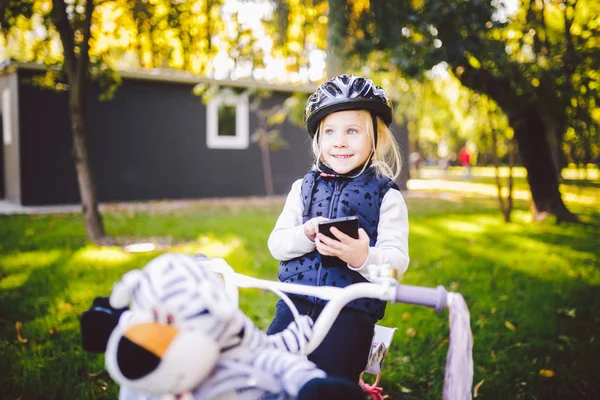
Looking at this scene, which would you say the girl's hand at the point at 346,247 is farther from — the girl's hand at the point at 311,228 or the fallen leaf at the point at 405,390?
the fallen leaf at the point at 405,390

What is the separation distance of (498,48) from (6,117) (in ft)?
46.8

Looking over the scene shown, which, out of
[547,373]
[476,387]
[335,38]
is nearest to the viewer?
[476,387]

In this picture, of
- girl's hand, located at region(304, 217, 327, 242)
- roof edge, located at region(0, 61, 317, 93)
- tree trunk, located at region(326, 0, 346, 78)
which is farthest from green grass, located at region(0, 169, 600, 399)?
roof edge, located at region(0, 61, 317, 93)

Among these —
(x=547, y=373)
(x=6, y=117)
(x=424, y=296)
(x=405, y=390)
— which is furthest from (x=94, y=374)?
(x=6, y=117)

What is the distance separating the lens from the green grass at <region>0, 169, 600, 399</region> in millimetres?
3508

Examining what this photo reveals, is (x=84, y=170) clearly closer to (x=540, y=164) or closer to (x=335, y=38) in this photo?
(x=335, y=38)

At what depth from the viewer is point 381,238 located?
2201 mm

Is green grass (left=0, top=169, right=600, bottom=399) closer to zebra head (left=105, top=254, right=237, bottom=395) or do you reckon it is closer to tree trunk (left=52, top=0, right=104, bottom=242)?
tree trunk (left=52, top=0, right=104, bottom=242)

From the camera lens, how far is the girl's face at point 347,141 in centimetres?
238

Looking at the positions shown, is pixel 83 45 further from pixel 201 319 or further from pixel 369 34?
pixel 201 319

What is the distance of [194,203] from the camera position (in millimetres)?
14430

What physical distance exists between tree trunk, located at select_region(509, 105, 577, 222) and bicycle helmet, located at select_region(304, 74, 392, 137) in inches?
346

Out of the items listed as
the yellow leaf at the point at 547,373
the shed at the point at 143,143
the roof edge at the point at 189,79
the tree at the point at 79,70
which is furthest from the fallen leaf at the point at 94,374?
the roof edge at the point at 189,79

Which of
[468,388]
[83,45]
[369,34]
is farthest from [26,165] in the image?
[468,388]
